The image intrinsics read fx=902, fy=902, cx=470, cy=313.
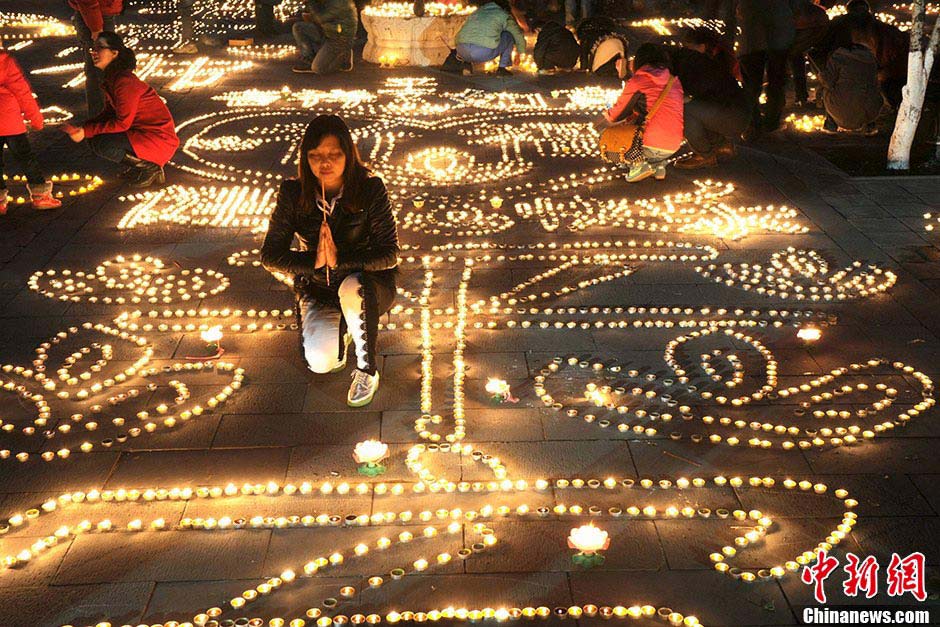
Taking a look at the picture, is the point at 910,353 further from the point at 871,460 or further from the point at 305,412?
the point at 305,412

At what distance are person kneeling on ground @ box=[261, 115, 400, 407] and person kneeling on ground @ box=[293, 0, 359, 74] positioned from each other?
934 cm

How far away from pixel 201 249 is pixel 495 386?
10.4 ft

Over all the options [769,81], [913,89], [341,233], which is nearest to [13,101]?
[341,233]

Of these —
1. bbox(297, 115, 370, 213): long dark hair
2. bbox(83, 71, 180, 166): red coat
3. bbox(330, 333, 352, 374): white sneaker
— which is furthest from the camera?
bbox(83, 71, 180, 166): red coat

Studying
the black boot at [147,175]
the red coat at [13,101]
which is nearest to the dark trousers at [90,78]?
the black boot at [147,175]

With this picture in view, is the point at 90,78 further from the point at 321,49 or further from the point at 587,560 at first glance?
the point at 587,560

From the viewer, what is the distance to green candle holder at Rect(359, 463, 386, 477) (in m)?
4.21

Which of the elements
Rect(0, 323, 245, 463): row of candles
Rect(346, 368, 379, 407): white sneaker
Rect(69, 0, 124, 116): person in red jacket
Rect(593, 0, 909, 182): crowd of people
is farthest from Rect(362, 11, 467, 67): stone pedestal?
Rect(346, 368, 379, 407): white sneaker

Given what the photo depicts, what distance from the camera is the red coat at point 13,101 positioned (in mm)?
7176

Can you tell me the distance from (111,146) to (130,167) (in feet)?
1.02

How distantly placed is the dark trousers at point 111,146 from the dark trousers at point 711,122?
211 inches

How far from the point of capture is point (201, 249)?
6949mm

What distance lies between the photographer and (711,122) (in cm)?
888

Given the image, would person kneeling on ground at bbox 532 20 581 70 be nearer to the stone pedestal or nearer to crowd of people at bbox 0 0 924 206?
crowd of people at bbox 0 0 924 206
